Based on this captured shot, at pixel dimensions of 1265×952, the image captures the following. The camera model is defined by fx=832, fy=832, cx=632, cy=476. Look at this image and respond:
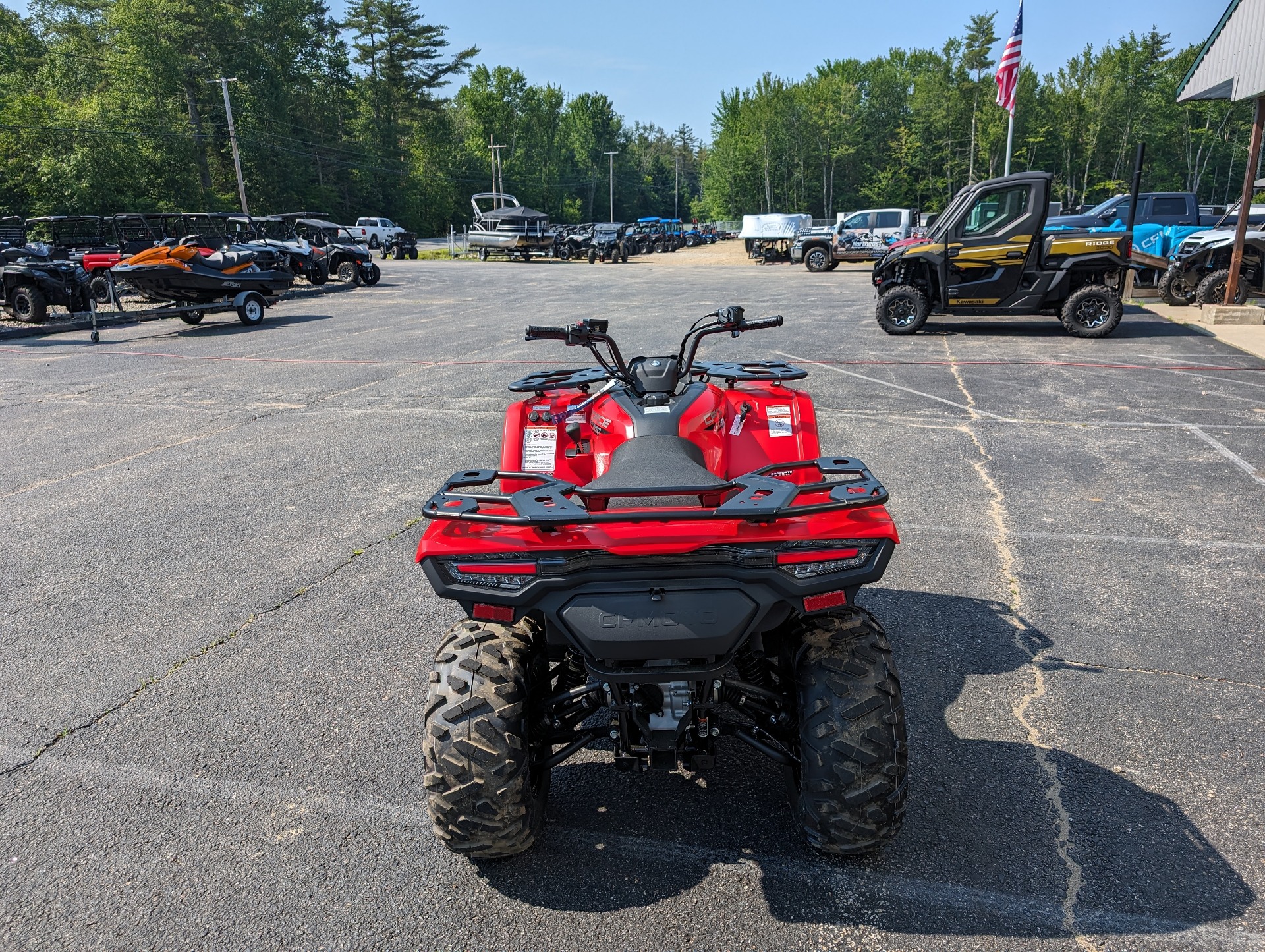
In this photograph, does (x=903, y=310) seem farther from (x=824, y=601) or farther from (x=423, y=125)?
(x=423, y=125)

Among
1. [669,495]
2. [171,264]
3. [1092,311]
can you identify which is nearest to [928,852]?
[669,495]

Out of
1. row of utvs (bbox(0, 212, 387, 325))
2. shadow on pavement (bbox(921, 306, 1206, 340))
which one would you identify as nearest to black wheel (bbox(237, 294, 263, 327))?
row of utvs (bbox(0, 212, 387, 325))

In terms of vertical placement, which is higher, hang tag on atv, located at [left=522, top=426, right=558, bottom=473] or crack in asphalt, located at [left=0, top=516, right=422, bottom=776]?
hang tag on atv, located at [left=522, top=426, right=558, bottom=473]

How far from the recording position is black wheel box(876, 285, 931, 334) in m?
13.4

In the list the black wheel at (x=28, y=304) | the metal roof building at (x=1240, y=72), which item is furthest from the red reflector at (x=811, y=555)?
the black wheel at (x=28, y=304)

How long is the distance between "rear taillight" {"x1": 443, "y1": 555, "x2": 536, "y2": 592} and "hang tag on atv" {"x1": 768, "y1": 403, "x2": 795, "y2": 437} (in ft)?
5.41

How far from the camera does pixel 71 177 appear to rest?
4166 centimetres

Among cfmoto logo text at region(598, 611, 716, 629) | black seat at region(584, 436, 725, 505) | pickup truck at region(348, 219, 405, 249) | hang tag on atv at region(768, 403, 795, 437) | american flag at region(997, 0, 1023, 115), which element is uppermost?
american flag at region(997, 0, 1023, 115)

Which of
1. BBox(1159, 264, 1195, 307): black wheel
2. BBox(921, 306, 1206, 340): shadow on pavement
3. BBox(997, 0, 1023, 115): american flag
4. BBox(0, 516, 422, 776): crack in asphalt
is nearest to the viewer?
BBox(0, 516, 422, 776): crack in asphalt

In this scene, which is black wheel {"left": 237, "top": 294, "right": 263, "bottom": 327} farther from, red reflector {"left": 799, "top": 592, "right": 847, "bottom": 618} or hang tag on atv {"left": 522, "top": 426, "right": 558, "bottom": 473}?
red reflector {"left": 799, "top": 592, "right": 847, "bottom": 618}

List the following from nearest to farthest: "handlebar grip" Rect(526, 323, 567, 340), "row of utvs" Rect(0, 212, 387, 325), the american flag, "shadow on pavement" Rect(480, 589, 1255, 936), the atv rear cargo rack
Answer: "shadow on pavement" Rect(480, 589, 1255, 936)
"handlebar grip" Rect(526, 323, 567, 340)
the atv rear cargo rack
"row of utvs" Rect(0, 212, 387, 325)
the american flag

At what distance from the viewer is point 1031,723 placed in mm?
3293

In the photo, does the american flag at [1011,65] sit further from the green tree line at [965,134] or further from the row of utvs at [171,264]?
the green tree line at [965,134]

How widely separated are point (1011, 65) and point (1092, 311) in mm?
14989
